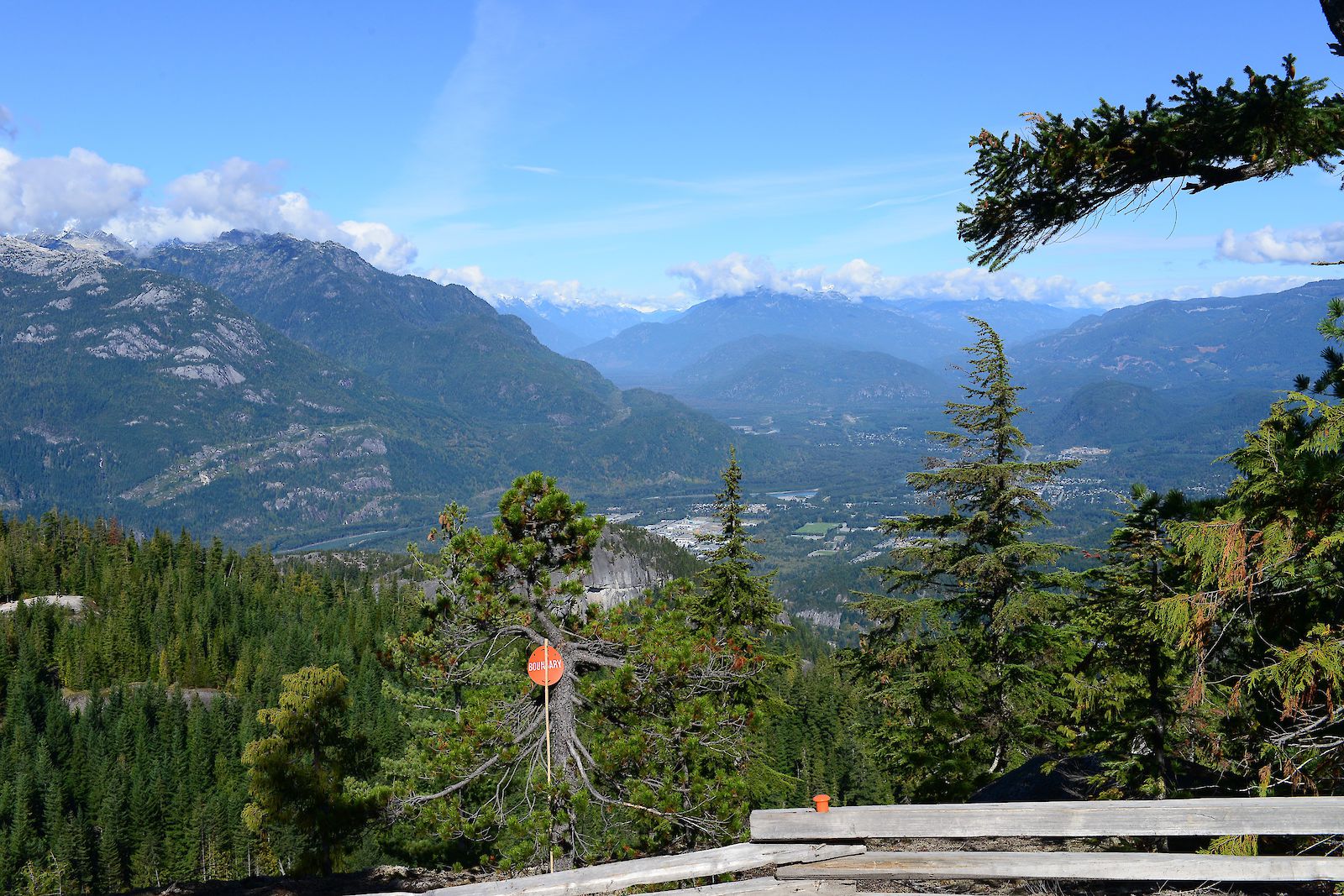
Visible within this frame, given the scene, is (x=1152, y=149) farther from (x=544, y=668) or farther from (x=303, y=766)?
(x=303, y=766)

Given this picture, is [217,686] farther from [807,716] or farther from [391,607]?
[807,716]

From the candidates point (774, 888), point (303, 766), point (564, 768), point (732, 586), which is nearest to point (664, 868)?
point (774, 888)

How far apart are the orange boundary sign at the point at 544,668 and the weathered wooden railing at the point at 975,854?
3.90 meters

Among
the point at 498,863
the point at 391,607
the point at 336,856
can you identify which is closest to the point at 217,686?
the point at 391,607

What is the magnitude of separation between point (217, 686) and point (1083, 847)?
11558 centimetres

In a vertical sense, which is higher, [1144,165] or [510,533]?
[1144,165]

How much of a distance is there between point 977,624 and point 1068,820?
12.4 metres

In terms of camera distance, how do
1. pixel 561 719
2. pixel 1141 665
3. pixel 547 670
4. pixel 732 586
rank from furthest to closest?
pixel 732 586 < pixel 561 719 < pixel 1141 665 < pixel 547 670

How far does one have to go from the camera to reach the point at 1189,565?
9797mm

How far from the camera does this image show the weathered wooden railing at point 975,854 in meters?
7.28

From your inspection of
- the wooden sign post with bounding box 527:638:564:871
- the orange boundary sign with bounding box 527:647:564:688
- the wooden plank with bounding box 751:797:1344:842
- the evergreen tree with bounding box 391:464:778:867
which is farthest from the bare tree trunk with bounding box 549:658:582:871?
the wooden plank with bounding box 751:797:1344:842

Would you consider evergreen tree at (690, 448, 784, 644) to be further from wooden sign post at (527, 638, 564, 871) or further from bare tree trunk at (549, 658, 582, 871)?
wooden sign post at (527, 638, 564, 871)

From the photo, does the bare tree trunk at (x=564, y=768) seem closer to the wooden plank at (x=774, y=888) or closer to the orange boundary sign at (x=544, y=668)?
the orange boundary sign at (x=544, y=668)

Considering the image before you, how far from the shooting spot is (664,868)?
8492mm
